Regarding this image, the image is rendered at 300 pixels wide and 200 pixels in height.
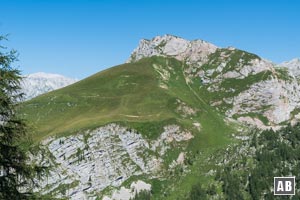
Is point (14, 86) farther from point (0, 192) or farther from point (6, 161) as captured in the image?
point (0, 192)

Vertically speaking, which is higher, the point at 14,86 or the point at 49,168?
the point at 14,86

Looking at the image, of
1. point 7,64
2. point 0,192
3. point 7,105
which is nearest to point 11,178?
point 0,192

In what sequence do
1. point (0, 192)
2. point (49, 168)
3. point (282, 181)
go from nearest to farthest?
point (282, 181), point (0, 192), point (49, 168)

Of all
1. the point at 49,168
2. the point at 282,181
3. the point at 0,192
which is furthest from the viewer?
the point at 49,168

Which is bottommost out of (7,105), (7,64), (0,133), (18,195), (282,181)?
(18,195)

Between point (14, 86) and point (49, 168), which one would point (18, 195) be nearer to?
point (49, 168)

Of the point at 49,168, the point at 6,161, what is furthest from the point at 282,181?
the point at 6,161

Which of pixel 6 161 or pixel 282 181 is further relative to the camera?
pixel 6 161
